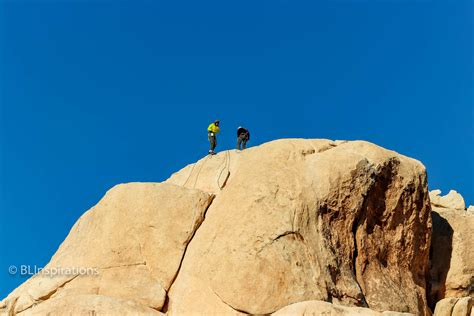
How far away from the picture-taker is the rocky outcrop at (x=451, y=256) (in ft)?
79.3

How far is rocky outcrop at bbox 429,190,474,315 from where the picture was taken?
24.2 meters

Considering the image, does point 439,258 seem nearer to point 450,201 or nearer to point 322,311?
point 450,201

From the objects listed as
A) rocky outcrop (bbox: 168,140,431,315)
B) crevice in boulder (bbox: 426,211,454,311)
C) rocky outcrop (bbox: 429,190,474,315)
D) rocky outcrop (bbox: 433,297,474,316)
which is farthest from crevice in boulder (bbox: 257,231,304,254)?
crevice in boulder (bbox: 426,211,454,311)

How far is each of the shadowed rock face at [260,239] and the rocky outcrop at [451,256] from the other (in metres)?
1.42

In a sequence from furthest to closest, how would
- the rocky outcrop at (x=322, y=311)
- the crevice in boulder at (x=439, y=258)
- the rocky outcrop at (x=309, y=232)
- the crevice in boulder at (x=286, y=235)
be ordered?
the crevice in boulder at (x=439, y=258), the crevice in boulder at (x=286, y=235), the rocky outcrop at (x=309, y=232), the rocky outcrop at (x=322, y=311)

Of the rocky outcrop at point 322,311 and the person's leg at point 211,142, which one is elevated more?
the person's leg at point 211,142

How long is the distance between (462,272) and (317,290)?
313 inches

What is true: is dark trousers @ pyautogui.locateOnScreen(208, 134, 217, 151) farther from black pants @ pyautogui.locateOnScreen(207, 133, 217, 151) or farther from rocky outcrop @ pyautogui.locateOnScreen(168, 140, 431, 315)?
rocky outcrop @ pyautogui.locateOnScreen(168, 140, 431, 315)

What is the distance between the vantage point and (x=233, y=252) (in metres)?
19.4

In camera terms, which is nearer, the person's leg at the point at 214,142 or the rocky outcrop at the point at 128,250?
the rocky outcrop at the point at 128,250

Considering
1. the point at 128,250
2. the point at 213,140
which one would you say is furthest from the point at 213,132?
the point at 128,250

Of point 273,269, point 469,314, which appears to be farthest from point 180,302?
point 469,314

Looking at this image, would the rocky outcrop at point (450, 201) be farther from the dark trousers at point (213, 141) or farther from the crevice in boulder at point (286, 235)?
the crevice in boulder at point (286, 235)

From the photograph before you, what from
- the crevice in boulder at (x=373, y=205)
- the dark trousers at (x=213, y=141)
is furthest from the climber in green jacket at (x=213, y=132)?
the crevice in boulder at (x=373, y=205)
